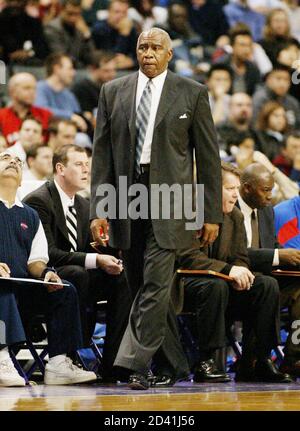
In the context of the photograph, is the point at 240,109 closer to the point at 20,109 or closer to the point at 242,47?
the point at 242,47

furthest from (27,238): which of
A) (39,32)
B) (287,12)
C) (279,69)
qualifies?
(287,12)

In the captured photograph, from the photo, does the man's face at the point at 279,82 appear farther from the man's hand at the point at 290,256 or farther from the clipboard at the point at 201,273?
the clipboard at the point at 201,273

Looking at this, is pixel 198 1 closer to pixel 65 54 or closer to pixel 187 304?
pixel 65 54

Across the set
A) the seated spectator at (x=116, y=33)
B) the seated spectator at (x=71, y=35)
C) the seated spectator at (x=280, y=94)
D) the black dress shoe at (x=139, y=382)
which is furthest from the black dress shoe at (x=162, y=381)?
the seated spectator at (x=116, y=33)

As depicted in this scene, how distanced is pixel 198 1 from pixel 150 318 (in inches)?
329

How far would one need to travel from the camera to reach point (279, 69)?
1259 centimetres

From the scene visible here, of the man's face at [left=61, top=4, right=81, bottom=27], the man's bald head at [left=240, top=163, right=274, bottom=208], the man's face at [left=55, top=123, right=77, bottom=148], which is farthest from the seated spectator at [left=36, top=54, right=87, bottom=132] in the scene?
the man's bald head at [left=240, top=163, right=274, bottom=208]

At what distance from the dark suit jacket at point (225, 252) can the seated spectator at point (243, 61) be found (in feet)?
18.9

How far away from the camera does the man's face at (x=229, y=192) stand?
21.9 feet

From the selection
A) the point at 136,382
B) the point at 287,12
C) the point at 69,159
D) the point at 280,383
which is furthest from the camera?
the point at 287,12

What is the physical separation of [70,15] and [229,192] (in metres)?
5.60

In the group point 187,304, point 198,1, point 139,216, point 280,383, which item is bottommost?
point 280,383
